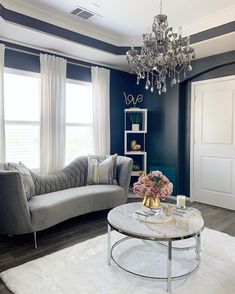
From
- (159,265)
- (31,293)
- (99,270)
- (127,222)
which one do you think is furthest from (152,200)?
(31,293)

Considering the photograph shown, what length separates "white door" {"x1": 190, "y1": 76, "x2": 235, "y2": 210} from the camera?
13.8ft

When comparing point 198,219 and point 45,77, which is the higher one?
point 45,77

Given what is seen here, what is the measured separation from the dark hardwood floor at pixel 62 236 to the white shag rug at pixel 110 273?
0.58 ft

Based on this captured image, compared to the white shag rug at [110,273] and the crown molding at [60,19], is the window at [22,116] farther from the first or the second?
the white shag rug at [110,273]

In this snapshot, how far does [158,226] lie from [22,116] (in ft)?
8.86

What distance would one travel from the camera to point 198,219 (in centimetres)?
241

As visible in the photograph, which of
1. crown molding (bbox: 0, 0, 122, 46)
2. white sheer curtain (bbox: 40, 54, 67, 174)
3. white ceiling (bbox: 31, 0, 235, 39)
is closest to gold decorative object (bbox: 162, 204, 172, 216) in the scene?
white sheer curtain (bbox: 40, 54, 67, 174)

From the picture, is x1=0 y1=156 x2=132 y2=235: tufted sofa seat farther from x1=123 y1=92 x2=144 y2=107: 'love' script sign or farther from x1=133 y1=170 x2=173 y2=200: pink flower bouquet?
x1=123 y1=92 x2=144 y2=107: 'love' script sign

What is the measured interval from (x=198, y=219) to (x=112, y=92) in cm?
334

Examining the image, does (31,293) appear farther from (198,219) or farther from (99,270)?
(198,219)

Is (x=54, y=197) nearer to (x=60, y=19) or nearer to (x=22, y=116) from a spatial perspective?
(x=22, y=116)

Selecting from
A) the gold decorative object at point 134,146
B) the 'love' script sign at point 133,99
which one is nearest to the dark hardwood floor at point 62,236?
the gold decorative object at point 134,146

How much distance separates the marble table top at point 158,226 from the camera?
6.75 ft

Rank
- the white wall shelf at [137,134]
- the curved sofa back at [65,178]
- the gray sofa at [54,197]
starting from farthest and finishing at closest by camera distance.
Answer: the white wall shelf at [137,134], the curved sofa back at [65,178], the gray sofa at [54,197]
